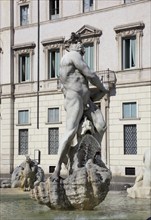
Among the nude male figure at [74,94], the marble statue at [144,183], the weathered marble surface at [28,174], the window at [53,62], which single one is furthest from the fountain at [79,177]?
the window at [53,62]

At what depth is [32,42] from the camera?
1289 inches

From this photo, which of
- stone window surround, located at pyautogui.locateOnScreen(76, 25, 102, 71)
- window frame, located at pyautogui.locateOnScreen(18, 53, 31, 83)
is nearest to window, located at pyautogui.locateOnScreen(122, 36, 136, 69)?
stone window surround, located at pyautogui.locateOnScreen(76, 25, 102, 71)

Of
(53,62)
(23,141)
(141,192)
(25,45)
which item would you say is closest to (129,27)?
(53,62)

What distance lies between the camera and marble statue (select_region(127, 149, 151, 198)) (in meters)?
11.4

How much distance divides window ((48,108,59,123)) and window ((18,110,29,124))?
1.75 metres

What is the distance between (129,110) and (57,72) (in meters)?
5.76

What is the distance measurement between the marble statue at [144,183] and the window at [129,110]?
1600 cm

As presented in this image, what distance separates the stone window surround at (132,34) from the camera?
27562 mm

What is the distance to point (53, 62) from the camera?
1262 inches

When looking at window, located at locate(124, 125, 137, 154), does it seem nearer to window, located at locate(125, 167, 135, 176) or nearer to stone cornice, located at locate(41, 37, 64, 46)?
window, located at locate(125, 167, 135, 176)

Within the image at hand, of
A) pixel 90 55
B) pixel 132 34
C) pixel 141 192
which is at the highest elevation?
pixel 132 34

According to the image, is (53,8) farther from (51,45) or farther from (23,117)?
(23,117)

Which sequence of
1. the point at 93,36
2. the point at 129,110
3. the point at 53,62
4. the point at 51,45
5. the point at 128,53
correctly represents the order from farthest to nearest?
1. the point at 53,62
2. the point at 51,45
3. the point at 93,36
4. the point at 128,53
5. the point at 129,110

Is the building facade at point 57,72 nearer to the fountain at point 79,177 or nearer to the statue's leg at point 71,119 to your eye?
the fountain at point 79,177
